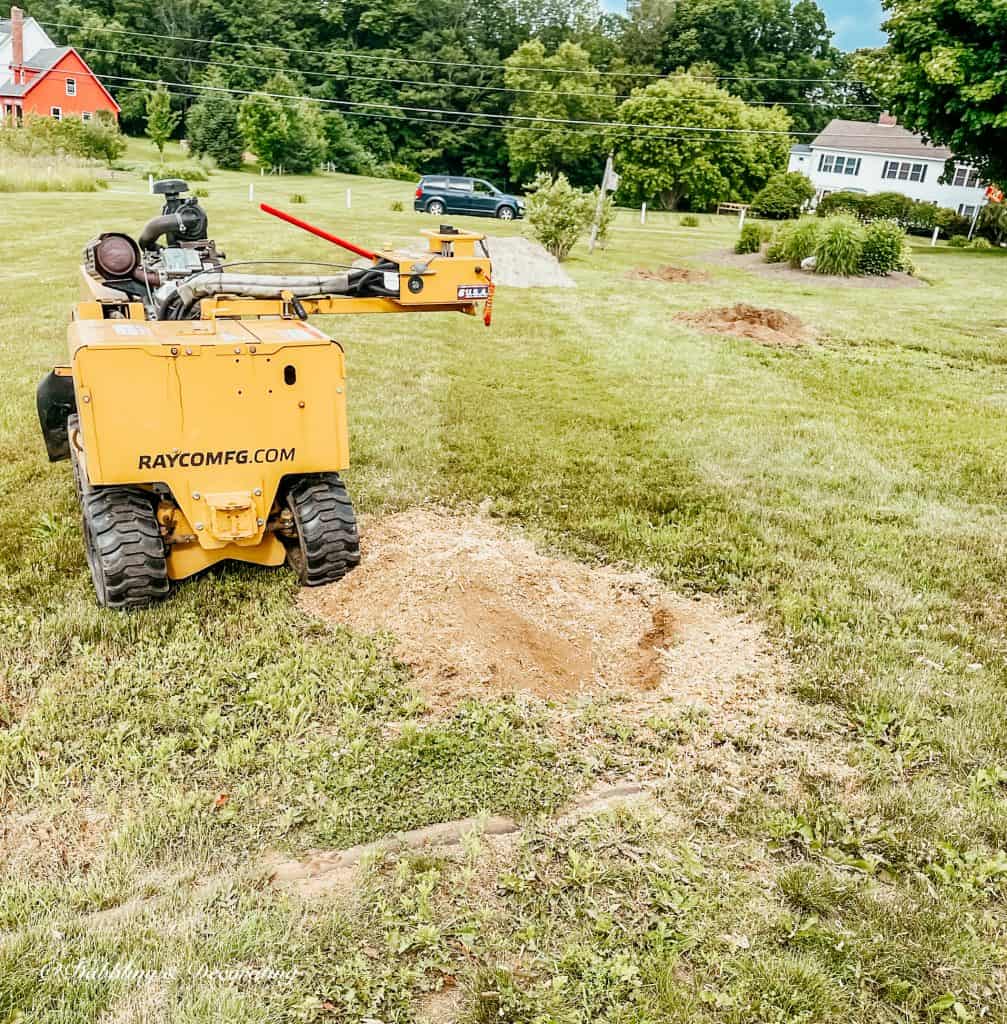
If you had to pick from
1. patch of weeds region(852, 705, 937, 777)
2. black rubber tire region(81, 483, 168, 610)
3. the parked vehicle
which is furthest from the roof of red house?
patch of weeds region(852, 705, 937, 777)

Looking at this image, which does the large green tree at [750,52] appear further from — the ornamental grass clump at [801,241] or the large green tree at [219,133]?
the ornamental grass clump at [801,241]

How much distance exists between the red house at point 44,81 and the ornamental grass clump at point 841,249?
44.9 meters

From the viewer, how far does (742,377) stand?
11305mm

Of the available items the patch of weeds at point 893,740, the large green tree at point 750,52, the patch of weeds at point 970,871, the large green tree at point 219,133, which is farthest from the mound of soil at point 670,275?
the large green tree at point 750,52

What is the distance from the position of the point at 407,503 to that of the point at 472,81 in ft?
207

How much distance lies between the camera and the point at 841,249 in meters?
19.7

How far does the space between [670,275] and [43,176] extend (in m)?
19.8

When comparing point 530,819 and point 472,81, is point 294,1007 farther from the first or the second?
point 472,81

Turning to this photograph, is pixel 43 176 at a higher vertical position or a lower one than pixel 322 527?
higher

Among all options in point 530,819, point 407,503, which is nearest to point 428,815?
point 530,819

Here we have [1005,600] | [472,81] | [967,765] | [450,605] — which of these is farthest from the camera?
[472,81]

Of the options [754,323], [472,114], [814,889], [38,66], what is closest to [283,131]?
[38,66]

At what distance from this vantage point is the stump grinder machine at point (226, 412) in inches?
175

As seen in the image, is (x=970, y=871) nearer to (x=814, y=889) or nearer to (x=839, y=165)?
(x=814, y=889)
